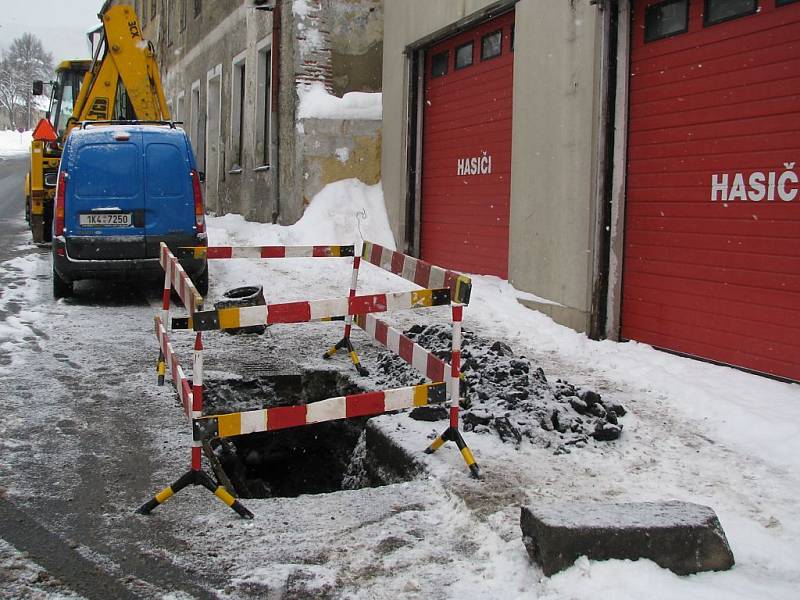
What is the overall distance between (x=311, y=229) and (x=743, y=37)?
891cm

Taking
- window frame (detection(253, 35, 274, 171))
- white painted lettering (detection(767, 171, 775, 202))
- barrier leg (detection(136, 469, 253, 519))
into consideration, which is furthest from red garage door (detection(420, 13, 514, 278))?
barrier leg (detection(136, 469, 253, 519))

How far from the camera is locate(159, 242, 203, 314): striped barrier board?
Answer: 4.43m

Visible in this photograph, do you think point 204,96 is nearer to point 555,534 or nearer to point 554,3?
point 554,3

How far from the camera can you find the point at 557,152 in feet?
28.9

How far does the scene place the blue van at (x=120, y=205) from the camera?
383 inches

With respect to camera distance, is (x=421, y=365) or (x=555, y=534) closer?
(x=555, y=534)

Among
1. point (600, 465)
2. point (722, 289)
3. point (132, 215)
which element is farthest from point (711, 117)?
point (132, 215)

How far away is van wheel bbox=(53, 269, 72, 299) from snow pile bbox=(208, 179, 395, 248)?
4.61 metres

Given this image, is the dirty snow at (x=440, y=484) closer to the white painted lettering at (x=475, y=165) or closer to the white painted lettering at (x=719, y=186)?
the white painted lettering at (x=719, y=186)

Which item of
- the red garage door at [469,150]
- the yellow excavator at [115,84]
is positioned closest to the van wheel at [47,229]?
the yellow excavator at [115,84]

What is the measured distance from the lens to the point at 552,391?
5.80 m

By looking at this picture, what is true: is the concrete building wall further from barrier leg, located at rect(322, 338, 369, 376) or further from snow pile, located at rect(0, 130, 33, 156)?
snow pile, located at rect(0, 130, 33, 156)

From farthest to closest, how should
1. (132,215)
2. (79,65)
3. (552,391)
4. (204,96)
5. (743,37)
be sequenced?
(204,96) → (79,65) → (132,215) → (743,37) → (552,391)

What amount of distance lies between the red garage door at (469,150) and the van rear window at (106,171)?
4506mm
